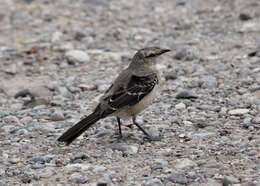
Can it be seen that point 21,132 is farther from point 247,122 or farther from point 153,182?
point 247,122

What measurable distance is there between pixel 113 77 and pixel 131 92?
3301mm

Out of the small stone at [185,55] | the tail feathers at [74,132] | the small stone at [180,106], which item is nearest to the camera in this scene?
the tail feathers at [74,132]

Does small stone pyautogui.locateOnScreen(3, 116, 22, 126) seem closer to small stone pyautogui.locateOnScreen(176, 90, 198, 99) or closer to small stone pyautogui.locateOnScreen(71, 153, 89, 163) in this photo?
small stone pyautogui.locateOnScreen(71, 153, 89, 163)

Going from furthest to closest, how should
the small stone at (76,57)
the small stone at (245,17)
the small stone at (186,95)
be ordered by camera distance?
the small stone at (245,17), the small stone at (76,57), the small stone at (186,95)

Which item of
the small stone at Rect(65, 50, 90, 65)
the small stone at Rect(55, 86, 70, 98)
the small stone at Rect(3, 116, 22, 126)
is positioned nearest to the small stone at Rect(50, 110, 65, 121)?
the small stone at Rect(3, 116, 22, 126)

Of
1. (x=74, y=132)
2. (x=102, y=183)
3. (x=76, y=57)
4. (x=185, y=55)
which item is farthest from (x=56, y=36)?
(x=102, y=183)

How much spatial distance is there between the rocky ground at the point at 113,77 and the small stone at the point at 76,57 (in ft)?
0.07

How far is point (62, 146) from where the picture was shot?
868cm

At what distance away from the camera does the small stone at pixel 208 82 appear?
35.9 ft

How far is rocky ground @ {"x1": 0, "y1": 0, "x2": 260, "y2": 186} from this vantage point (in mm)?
7582

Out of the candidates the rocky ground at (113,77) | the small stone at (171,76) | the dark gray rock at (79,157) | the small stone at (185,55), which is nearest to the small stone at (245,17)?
the rocky ground at (113,77)

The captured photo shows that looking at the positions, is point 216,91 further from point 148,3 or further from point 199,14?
point 148,3

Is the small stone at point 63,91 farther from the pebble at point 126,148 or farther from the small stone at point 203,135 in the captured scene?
the small stone at point 203,135

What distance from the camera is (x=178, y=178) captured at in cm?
709
